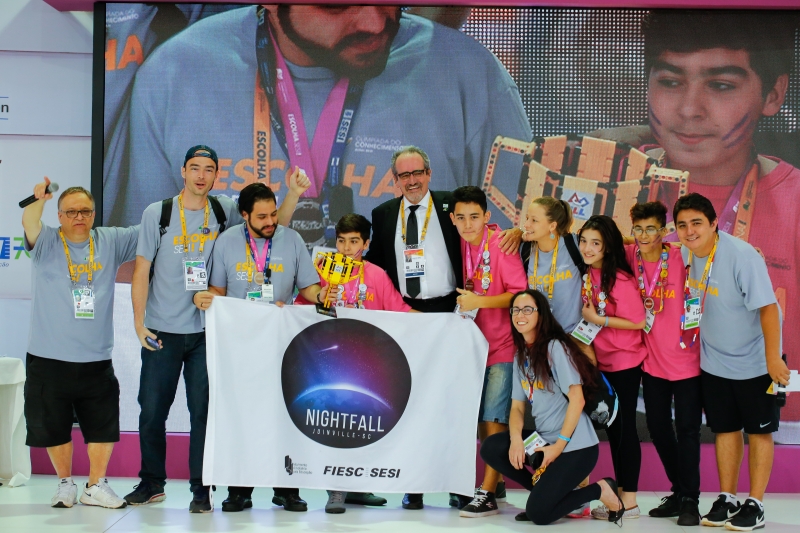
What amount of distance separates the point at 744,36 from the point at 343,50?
8.59ft

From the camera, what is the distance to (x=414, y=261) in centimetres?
420

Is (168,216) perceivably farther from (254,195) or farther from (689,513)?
(689,513)

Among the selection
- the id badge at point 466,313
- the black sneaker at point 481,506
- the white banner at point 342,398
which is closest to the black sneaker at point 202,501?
the white banner at point 342,398

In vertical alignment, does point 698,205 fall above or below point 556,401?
above

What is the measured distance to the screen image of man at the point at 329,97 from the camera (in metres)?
5.34

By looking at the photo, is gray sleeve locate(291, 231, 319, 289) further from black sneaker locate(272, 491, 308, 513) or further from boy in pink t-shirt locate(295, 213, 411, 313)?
black sneaker locate(272, 491, 308, 513)

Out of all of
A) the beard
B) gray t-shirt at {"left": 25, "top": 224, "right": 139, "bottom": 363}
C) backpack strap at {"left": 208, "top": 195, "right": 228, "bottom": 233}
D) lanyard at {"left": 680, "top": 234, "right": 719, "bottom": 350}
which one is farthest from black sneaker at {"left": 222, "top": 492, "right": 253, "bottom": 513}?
the beard

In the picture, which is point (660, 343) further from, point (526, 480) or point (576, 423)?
point (526, 480)

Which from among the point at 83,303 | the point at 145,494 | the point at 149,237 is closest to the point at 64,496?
the point at 145,494

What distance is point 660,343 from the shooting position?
4074 mm

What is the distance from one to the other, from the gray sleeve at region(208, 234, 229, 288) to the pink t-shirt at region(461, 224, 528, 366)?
123cm

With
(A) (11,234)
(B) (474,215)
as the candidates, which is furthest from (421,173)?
(A) (11,234)

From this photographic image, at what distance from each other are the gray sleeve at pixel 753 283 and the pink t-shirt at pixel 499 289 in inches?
40.4

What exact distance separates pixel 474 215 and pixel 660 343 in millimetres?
1126
